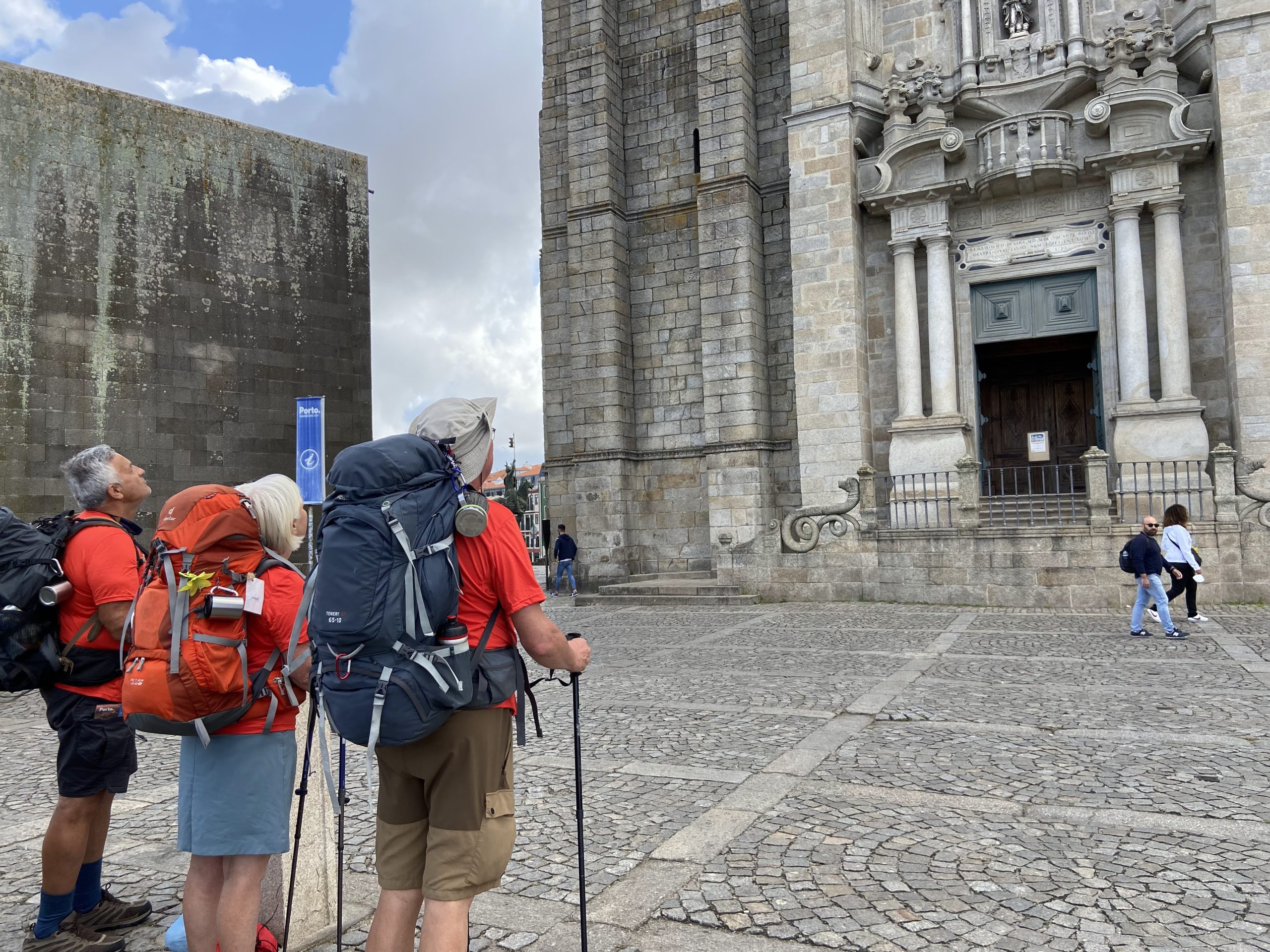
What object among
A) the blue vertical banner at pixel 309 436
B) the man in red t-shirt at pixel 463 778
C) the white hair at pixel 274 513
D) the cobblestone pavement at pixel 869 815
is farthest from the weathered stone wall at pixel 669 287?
the man in red t-shirt at pixel 463 778

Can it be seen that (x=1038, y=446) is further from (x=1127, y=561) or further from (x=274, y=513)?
(x=274, y=513)

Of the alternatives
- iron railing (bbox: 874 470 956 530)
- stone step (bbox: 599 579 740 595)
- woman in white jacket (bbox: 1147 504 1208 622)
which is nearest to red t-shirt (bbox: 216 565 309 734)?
woman in white jacket (bbox: 1147 504 1208 622)

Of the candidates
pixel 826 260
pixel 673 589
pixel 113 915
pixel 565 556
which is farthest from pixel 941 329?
pixel 113 915

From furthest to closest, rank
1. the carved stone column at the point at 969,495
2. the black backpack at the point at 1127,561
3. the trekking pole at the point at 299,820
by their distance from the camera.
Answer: the carved stone column at the point at 969,495 < the black backpack at the point at 1127,561 < the trekking pole at the point at 299,820

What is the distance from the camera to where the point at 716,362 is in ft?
60.6

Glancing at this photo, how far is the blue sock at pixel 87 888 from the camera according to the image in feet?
11.0

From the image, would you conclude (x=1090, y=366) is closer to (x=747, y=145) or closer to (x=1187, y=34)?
(x=1187, y=34)

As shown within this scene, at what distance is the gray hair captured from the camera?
3459mm

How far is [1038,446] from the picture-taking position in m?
16.5

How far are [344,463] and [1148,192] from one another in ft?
53.9

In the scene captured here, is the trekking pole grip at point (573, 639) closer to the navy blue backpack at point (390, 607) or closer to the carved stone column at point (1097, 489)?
the navy blue backpack at point (390, 607)

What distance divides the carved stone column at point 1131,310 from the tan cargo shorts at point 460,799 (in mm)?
15379

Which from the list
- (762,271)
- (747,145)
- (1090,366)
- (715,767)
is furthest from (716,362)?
(715,767)

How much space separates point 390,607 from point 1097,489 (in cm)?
1290
